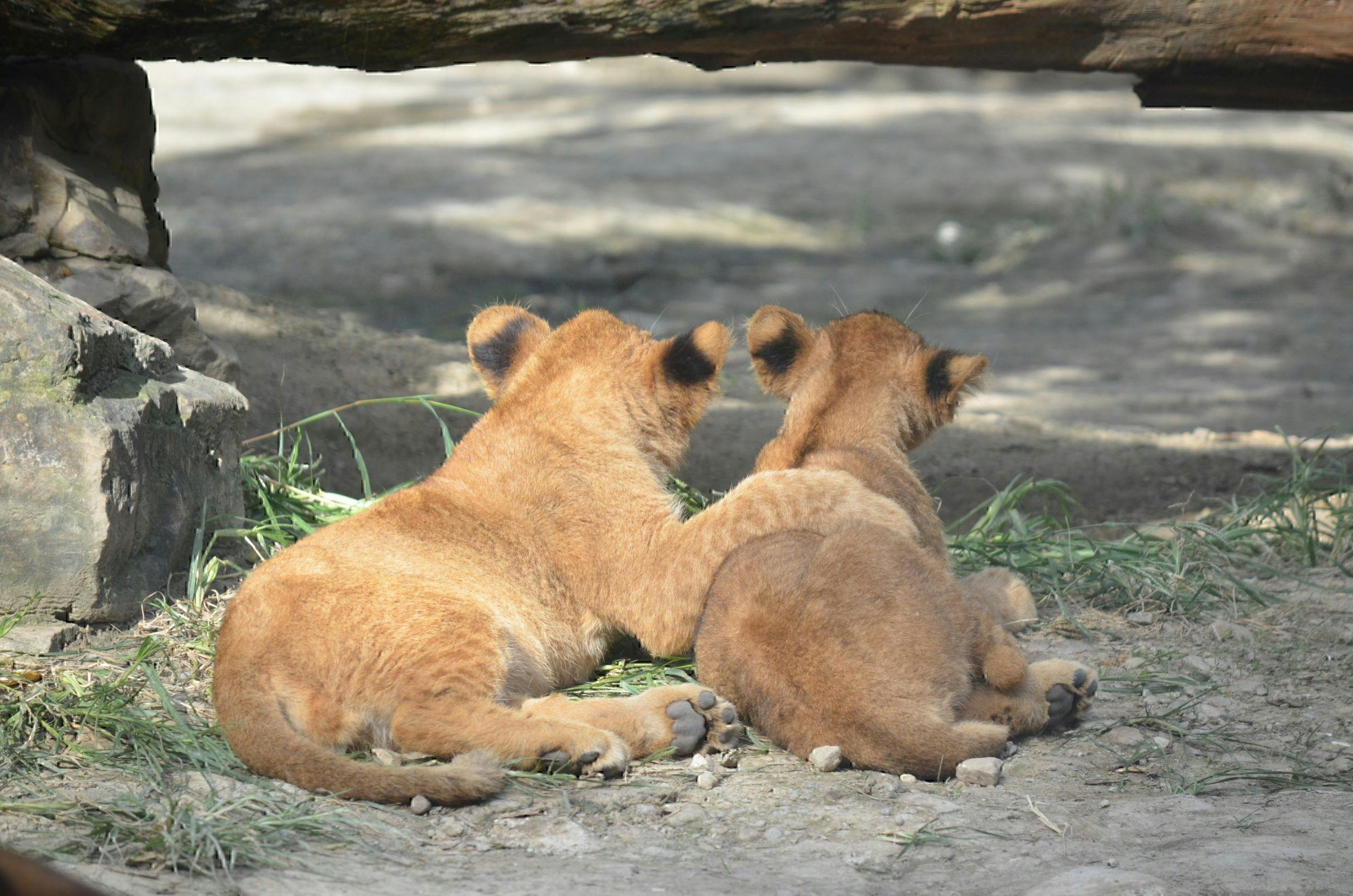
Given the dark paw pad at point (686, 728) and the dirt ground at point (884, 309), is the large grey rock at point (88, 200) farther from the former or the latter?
the dark paw pad at point (686, 728)

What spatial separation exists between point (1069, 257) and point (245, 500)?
8.99 meters

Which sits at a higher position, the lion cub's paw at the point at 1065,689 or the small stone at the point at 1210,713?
the lion cub's paw at the point at 1065,689

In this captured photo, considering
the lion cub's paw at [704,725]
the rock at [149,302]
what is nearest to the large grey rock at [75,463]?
the rock at [149,302]

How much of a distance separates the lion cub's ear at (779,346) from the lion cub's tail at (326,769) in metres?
2.01

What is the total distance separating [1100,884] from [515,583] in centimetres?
201

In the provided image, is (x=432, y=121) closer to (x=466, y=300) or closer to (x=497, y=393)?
(x=466, y=300)

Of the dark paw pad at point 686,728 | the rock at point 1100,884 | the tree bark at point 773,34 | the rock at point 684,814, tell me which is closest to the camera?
the rock at point 1100,884

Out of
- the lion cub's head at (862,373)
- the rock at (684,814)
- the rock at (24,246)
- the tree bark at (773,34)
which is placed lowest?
→ the rock at (684,814)

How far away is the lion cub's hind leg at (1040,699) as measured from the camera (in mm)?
3863

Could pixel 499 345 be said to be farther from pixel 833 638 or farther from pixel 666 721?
pixel 833 638

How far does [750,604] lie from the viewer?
3.79m

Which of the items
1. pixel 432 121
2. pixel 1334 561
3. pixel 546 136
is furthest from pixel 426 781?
pixel 432 121

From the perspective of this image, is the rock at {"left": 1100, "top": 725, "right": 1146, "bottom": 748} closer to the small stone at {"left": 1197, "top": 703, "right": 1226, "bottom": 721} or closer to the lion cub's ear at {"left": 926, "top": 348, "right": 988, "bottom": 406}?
the small stone at {"left": 1197, "top": 703, "right": 1226, "bottom": 721}

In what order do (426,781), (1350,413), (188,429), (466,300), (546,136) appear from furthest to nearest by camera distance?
(546,136) < (466,300) < (1350,413) < (188,429) < (426,781)
